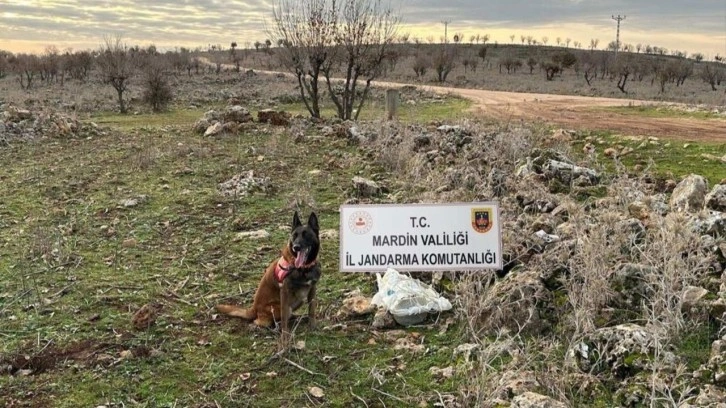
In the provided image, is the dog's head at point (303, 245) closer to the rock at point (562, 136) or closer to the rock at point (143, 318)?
the rock at point (143, 318)

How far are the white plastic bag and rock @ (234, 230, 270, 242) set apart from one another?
208 cm

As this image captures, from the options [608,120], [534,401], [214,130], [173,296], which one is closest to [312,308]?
[173,296]

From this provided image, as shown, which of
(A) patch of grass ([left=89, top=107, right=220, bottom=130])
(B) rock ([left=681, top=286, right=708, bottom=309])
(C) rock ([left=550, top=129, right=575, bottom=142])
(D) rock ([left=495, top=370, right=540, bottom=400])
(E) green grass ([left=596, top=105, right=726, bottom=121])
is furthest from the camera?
(A) patch of grass ([left=89, top=107, right=220, bottom=130])

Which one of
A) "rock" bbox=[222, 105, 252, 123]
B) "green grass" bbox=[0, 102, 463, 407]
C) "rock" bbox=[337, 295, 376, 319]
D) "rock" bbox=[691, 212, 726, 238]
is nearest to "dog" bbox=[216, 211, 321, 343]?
"green grass" bbox=[0, 102, 463, 407]

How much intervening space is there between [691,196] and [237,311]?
13.0 feet

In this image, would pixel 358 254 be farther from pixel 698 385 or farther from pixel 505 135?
pixel 505 135

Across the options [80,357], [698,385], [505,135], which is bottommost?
[80,357]

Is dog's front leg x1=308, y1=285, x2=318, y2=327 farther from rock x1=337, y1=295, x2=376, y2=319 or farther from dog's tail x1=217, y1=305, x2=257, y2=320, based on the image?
dog's tail x1=217, y1=305, x2=257, y2=320

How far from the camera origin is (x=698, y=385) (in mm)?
2930

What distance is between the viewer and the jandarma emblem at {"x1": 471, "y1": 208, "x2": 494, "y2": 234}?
Answer: 4449mm

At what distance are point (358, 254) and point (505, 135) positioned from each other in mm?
5593

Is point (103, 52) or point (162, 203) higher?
point (103, 52)

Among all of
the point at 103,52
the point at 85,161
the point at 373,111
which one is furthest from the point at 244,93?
the point at 85,161

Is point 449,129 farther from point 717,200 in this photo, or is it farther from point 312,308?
point 312,308
